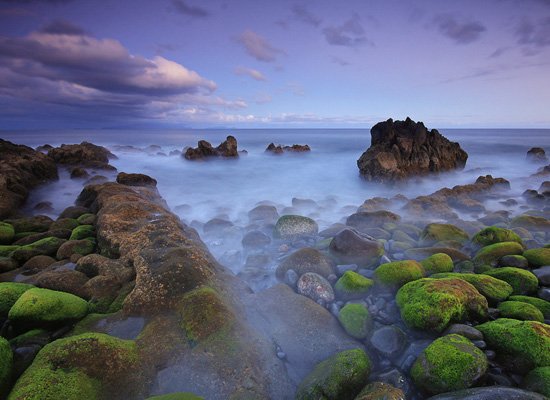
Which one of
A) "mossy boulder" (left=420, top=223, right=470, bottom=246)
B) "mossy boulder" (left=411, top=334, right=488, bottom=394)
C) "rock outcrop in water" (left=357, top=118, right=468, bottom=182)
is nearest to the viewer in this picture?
"mossy boulder" (left=411, top=334, right=488, bottom=394)

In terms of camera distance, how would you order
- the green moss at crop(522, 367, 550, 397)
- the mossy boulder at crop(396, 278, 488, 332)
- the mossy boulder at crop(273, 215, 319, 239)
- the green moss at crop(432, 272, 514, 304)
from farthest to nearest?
the mossy boulder at crop(273, 215, 319, 239) < the green moss at crop(432, 272, 514, 304) < the mossy boulder at crop(396, 278, 488, 332) < the green moss at crop(522, 367, 550, 397)

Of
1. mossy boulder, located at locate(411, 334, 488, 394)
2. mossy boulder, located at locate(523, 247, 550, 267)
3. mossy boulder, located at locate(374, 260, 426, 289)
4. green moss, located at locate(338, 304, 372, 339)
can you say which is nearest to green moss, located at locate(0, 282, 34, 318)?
green moss, located at locate(338, 304, 372, 339)

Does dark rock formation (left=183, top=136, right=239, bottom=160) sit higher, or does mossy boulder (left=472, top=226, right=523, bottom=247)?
dark rock formation (left=183, top=136, right=239, bottom=160)

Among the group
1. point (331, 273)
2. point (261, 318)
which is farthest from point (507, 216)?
point (261, 318)

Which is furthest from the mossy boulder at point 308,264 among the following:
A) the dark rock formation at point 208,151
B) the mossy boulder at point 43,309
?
the dark rock formation at point 208,151

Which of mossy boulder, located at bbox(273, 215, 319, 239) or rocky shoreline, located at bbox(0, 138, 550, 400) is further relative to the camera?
mossy boulder, located at bbox(273, 215, 319, 239)

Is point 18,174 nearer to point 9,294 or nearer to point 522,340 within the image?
point 9,294

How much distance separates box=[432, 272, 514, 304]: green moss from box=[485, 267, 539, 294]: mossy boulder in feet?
0.80

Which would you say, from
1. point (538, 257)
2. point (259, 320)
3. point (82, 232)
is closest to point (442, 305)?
point (259, 320)

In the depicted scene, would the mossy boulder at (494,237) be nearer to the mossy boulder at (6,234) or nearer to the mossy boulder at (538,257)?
the mossy boulder at (538,257)

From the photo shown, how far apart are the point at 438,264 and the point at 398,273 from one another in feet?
3.81

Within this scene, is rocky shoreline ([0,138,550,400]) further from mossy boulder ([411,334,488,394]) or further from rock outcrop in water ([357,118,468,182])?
rock outcrop in water ([357,118,468,182])

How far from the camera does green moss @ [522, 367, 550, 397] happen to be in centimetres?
311

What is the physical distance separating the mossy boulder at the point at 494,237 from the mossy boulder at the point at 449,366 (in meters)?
4.97
